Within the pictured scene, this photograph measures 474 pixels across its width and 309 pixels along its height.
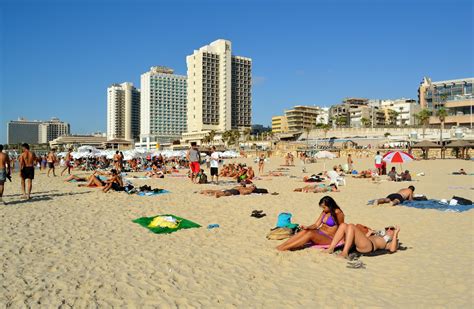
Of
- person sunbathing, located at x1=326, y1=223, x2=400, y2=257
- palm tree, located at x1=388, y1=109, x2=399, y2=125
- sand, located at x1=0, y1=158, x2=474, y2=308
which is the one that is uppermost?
palm tree, located at x1=388, y1=109, x2=399, y2=125

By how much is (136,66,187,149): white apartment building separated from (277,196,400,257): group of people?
352 ft

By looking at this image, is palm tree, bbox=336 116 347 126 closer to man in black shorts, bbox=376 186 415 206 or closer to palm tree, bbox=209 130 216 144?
palm tree, bbox=209 130 216 144

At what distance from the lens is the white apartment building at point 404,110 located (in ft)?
294

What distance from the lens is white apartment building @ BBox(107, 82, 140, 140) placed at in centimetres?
13150

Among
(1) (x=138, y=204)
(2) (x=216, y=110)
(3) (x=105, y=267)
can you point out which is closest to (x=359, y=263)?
(3) (x=105, y=267)

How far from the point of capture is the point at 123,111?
136 metres

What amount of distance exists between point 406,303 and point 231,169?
51.7 ft

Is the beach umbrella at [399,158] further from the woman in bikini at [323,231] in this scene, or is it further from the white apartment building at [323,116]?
the white apartment building at [323,116]

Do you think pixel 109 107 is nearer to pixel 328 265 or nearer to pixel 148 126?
pixel 148 126

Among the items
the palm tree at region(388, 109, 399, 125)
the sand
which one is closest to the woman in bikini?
the sand

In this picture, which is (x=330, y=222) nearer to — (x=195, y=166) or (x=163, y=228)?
(x=163, y=228)

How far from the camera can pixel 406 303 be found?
12.1 ft

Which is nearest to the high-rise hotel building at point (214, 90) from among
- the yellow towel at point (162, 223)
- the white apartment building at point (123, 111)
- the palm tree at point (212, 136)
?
→ the palm tree at point (212, 136)

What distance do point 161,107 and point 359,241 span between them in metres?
112
